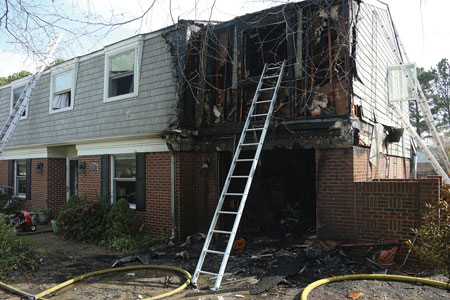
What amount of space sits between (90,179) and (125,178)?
68.8 inches

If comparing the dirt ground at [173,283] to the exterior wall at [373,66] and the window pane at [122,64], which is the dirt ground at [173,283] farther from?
the window pane at [122,64]

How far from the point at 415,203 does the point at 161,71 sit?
6.87 metres

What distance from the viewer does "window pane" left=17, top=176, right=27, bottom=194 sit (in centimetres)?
1463

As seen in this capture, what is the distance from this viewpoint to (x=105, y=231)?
942 centimetres

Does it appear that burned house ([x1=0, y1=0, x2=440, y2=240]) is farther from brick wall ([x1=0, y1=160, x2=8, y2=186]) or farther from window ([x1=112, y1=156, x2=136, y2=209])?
brick wall ([x1=0, y1=160, x2=8, y2=186])

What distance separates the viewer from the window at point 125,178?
33.7ft

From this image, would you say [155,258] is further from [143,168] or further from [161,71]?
[161,71]

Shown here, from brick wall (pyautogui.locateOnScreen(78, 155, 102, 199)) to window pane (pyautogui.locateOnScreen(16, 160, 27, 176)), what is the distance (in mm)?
4660

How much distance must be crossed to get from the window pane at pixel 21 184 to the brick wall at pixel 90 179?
15.1ft

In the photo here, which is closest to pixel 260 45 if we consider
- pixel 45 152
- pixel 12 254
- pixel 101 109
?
pixel 101 109

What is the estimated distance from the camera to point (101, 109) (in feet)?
35.4

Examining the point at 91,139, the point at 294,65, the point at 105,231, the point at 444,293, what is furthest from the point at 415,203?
the point at 91,139

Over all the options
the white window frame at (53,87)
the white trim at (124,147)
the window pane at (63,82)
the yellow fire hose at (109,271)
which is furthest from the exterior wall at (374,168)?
the window pane at (63,82)

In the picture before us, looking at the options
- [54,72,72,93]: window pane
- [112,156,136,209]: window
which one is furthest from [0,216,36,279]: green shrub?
[54,72,72,93]: window pane
